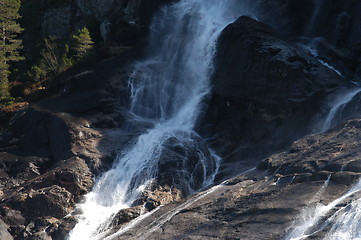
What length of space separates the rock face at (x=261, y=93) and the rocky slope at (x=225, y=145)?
55 mm

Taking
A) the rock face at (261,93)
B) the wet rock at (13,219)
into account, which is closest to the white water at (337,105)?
the rock face at (261,93)

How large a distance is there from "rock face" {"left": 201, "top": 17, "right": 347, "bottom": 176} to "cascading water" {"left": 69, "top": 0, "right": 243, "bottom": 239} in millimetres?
1486

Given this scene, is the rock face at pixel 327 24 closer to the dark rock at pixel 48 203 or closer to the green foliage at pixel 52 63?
the green foliage at pixel 52 63

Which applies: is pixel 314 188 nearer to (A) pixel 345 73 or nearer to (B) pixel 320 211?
(B) pixel 320 211

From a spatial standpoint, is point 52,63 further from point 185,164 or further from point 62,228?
point 62,228

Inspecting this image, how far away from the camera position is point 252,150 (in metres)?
22.8

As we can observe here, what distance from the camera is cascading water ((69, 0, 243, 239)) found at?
2086cm

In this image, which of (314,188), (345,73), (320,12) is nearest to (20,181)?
(314,188)

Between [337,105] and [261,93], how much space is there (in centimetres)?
414

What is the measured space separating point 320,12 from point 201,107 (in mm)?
8875

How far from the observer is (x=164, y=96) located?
91.8 ft

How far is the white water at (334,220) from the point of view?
11781 mm

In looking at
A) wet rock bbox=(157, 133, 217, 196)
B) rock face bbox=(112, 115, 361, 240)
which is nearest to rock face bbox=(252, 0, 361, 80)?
rock face bbox=(112, 115, 361, 240)

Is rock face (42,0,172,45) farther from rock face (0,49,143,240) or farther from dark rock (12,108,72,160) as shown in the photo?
dark rock (12,108,72,160)
